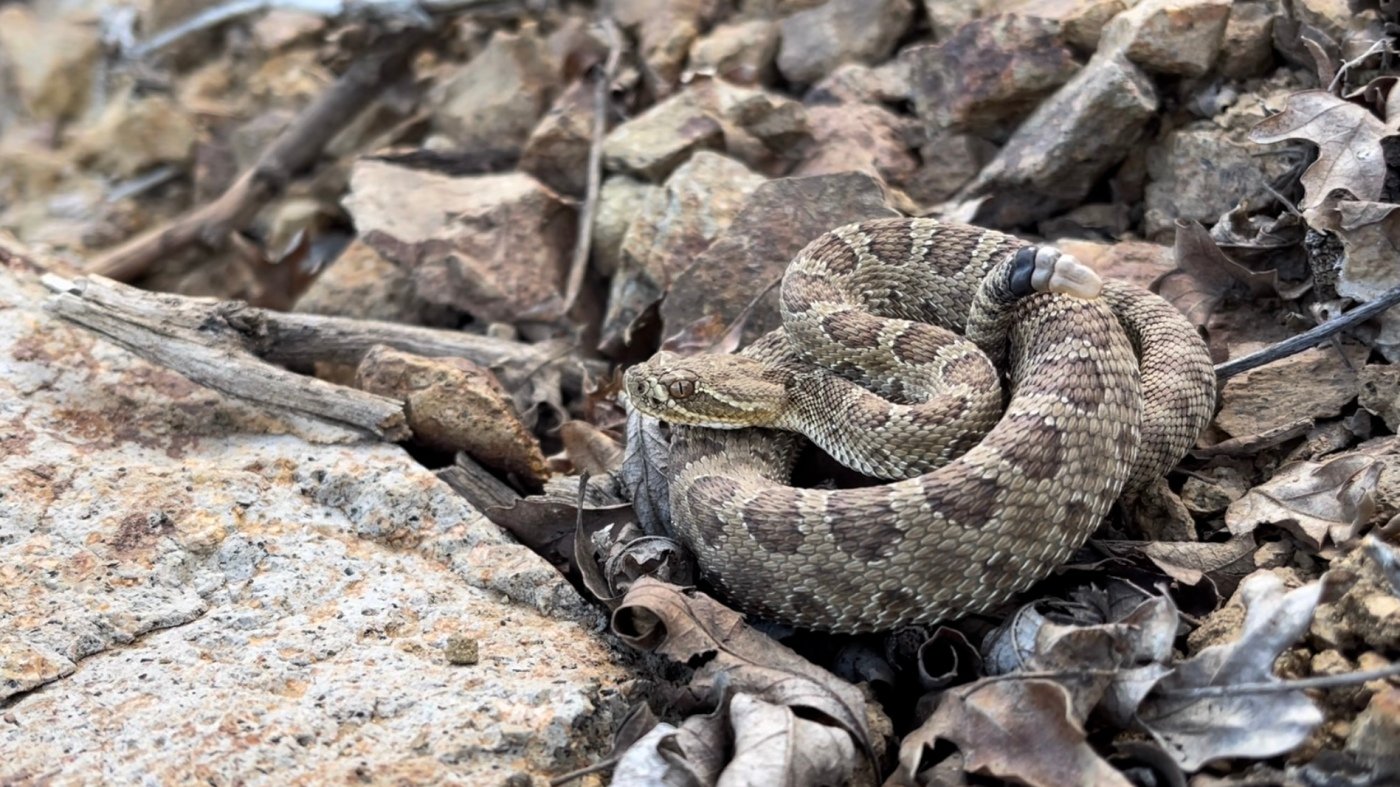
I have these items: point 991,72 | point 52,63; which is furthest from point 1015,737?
point 52,63

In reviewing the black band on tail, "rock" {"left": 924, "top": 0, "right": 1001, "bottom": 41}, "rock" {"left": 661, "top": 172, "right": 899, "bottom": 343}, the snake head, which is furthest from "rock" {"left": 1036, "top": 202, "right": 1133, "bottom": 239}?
the snake head

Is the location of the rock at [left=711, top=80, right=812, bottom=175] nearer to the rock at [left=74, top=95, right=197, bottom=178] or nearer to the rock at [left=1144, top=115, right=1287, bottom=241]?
the rock at [left=1144, top=115, right=1287, bottom=241]

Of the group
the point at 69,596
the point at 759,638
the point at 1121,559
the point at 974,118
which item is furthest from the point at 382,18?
the point at 1121,559

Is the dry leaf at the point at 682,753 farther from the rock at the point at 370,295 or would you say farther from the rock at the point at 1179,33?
the rock at the point at 1179,33

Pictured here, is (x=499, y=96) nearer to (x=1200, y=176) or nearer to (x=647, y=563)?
(x=647, y=563)

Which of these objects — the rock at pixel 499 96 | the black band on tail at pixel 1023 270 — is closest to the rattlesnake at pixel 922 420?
the black band on tail at pixel 1023 270

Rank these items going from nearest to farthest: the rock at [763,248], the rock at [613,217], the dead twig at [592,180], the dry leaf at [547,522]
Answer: the dry leaf at [547,522]
the rock at [763,248]
the dead twig at [592,180]
the rock at [613,217]

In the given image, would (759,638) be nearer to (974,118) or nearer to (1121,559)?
(1121,559)
